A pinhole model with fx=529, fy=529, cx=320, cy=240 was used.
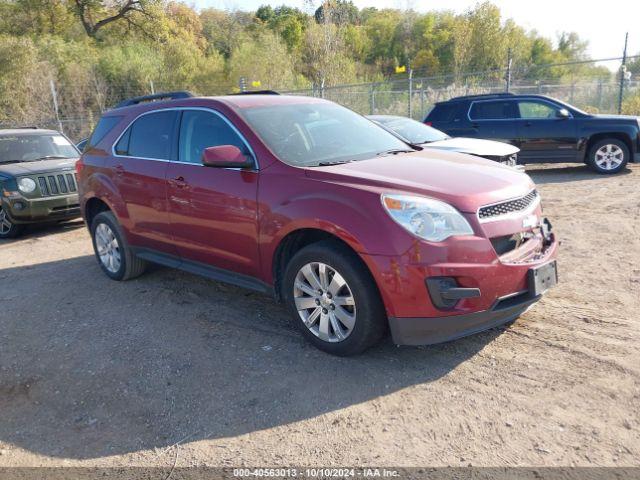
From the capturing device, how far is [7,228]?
27.5 feet

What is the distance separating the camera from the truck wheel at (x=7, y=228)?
27.1 feet

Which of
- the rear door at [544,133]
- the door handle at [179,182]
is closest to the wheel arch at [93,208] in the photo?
the door handle at [179,182]

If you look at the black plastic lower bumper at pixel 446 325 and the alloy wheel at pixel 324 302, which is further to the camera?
the alloy wheel at pixel 324 302

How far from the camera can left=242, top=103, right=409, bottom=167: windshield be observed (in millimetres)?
4082

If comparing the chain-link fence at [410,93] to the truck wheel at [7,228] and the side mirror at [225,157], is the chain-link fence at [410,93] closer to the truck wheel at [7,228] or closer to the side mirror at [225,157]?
the truck wheel at [7,228]

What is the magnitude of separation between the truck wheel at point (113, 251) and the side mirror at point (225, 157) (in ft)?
6.76

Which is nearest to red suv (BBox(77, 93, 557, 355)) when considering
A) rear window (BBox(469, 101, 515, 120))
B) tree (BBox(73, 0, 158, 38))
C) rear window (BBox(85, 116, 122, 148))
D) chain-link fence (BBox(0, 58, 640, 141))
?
rear window (BBox(85, 116, 122, 148))

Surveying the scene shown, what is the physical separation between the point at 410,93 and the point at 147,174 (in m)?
14.0

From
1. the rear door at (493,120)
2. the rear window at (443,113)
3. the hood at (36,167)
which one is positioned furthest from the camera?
the rear window at (443,113)

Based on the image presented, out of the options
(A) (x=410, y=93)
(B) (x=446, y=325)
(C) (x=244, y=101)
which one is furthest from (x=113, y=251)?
(A) (x=410, y=93)

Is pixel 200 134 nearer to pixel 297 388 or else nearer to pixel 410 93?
pixel 297 388

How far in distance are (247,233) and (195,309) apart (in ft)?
3.85

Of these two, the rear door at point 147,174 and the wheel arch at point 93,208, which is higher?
the rear door at point 147,174

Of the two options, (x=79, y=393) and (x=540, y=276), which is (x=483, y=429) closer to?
(x=540, y=276)
